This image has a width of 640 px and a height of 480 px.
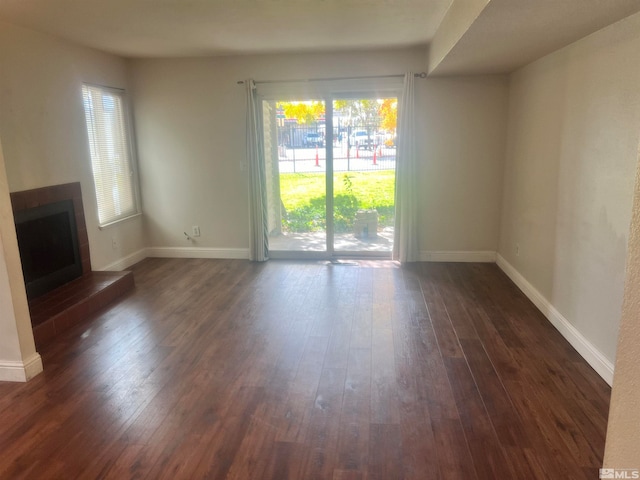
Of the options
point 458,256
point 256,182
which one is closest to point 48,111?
point 256,182

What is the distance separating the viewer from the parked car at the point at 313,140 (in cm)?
531

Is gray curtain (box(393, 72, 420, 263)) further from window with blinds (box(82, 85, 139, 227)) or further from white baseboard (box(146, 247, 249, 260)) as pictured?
window with blinds (box(82, 85, 139, 227))

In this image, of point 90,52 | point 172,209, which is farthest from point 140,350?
point 90,52

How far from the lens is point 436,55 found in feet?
13.5

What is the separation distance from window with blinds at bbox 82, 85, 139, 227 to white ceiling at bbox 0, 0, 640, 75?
573mm

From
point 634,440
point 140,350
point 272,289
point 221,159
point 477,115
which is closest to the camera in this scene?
point 634,440

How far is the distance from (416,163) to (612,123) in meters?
2.55

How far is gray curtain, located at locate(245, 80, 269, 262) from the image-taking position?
5176 mm

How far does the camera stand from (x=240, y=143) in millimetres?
5363

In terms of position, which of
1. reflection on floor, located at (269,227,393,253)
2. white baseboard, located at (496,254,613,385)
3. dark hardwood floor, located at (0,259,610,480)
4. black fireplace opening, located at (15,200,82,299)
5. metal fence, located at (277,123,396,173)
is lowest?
dark hardwood floor, located at (0,259,610,480)

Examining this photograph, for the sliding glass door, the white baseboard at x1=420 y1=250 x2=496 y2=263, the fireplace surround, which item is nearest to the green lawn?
the sliding glass door

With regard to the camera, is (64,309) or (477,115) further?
(477,115)

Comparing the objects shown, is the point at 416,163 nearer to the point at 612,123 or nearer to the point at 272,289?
the point at 272,289
